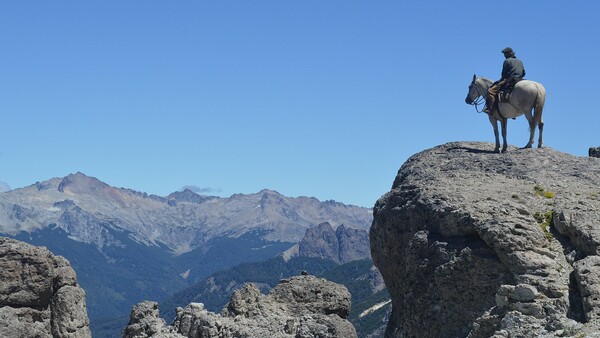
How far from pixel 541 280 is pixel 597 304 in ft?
6.11

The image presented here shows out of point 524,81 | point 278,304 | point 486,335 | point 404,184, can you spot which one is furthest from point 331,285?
point 524,81

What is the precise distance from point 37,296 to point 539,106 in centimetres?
1905

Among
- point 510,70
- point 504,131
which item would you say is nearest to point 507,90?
point 510,70

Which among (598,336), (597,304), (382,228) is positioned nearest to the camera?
(598,336)

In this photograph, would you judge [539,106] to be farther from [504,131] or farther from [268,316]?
[268,316]

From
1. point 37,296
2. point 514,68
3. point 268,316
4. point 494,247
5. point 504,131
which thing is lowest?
point 268,316

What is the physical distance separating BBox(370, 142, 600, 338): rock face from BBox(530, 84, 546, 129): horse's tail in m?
2.40

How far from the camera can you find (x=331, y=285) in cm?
3027

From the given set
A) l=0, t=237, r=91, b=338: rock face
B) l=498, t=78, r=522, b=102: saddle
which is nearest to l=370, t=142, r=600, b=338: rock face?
l=498, t=78, r=522, b=102: saddle

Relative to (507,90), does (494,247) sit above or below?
below

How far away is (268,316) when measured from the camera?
93.0ft

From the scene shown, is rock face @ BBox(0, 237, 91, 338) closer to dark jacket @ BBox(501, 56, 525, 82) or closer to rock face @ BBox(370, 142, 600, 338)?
rock face @ BBox(370, 142, 600, 338)

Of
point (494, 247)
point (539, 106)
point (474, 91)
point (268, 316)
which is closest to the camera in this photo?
point (494, 247)

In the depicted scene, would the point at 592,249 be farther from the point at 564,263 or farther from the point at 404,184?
the point at 404,184
